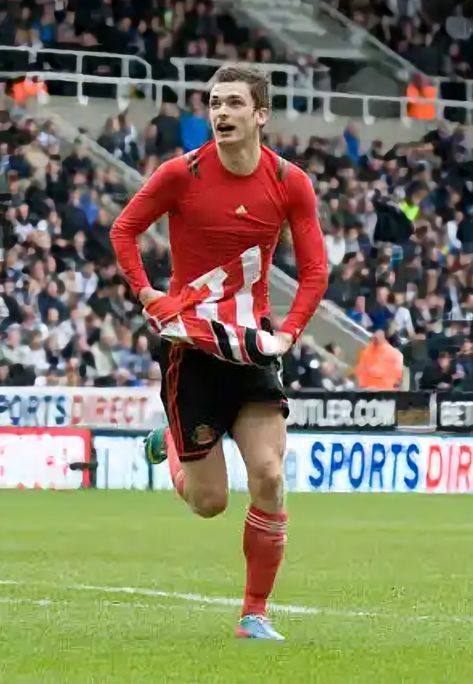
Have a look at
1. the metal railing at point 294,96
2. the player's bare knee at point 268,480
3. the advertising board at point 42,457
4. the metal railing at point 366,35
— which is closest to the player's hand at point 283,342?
the player's bare knee at point 268,480

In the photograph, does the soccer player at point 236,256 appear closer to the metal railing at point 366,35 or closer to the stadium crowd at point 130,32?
the stadium crowd at point 130,32

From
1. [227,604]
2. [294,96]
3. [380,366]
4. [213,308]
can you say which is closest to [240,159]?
[213,308]

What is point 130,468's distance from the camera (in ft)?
73.6

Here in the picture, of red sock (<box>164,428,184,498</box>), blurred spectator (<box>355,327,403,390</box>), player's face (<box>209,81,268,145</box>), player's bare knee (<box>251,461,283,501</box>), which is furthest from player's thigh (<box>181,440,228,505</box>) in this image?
blurred spectator (<box>355,327,403,390</box>)

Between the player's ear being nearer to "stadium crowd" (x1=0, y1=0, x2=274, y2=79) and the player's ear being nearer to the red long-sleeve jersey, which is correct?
the red long-sleeve jersey

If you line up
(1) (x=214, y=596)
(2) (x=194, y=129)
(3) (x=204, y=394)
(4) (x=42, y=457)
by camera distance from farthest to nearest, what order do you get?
(2) (x=194, y=129), (4) (x=42, y=457), (1) (x=214, y=596), (3) (x=204, y=394)

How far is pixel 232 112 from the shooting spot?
839 centimetres

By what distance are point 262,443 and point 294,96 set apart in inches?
929

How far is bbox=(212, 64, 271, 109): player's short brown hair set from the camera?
8.44 meters

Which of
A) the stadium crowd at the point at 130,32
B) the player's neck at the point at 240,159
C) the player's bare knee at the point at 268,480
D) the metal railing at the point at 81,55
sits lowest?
the player's bare knee at the point at 268,480

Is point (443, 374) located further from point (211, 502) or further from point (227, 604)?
point (211, 502)

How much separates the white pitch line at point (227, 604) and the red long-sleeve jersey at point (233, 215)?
5.68 ft

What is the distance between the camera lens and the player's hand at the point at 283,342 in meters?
8.37

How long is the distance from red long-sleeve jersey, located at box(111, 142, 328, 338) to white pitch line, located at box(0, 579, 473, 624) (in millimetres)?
1731
